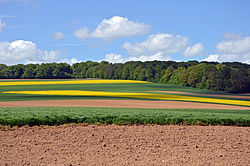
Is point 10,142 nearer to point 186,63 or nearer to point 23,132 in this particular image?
point 23,132

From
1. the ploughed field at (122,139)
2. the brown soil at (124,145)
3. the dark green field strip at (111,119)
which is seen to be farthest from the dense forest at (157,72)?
the brown soil at (124,145)

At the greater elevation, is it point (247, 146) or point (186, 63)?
point (186, 63)

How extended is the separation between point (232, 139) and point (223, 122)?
13.8 ft

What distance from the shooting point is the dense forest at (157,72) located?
222 ft

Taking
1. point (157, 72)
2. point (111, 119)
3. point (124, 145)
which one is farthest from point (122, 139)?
point (157, 72)

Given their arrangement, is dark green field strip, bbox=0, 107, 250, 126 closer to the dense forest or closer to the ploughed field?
the ploughed field

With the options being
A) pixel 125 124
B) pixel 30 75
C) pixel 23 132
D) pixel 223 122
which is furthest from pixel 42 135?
pixel 30 75

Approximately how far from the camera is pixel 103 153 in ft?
40.4

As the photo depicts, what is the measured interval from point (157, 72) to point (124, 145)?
7717 centimetres

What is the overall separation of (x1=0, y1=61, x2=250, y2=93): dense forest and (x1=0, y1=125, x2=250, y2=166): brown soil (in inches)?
2068

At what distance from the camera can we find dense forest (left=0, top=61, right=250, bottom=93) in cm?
6769

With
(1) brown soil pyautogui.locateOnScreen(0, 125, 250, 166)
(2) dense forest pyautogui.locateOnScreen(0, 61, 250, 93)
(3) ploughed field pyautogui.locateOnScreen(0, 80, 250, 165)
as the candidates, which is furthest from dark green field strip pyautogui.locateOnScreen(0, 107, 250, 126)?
(2) dense forest pyautogui.locateOnScreen(0, 61, 250, 93)

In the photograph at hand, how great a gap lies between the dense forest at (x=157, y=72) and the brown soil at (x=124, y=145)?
52535 millimetres

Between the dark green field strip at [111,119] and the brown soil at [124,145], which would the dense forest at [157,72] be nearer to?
the dark green field strip at [111,119]
